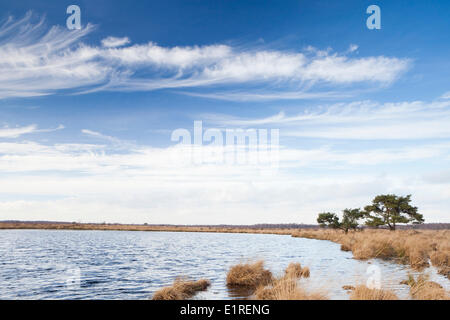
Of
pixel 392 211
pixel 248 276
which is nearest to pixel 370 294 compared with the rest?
pixel 248 276

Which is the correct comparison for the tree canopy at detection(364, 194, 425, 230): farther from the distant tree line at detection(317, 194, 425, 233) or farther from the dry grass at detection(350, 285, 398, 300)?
the dry grass at detection(350, 285, 398, 300)

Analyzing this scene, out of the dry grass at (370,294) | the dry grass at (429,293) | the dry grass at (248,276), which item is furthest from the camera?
the dry grass at (248,276)

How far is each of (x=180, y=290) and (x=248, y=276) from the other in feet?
14.7

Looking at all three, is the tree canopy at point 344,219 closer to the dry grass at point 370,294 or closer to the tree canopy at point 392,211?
the tree canopy at point 392,211

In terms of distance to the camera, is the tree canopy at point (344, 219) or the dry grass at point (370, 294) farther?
the tree canopy at point (344, 219)

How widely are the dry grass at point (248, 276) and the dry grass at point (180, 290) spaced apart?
68.0 inches

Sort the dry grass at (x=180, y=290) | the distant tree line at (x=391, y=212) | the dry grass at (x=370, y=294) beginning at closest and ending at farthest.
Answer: the dry grass at (x=370, y=294) < the dry grass at (x=180, y=290) < the distant tree line at (x=391, y=212)

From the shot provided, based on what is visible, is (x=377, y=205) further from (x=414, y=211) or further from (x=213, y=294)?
(x=213, y=294)

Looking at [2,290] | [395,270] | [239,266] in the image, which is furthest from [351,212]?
[2,290]

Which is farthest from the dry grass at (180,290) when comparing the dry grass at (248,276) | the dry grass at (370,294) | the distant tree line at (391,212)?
the distant tree line at (391,212)

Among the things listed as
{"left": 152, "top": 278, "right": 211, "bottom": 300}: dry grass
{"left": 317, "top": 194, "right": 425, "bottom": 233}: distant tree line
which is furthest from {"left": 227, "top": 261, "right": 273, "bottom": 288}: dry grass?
{"left": 317, "top": 194, "right": 425, "bottom": 233}: distant tree line

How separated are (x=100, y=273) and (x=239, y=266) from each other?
415 inches

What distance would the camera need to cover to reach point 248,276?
737 inches

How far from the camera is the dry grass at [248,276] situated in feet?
61.0
